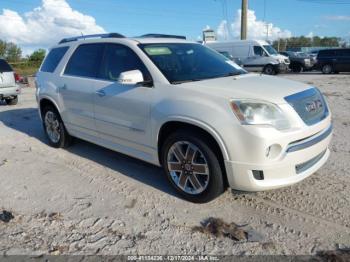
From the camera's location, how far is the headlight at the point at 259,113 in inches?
131

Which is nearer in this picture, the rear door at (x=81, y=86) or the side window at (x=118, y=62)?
the side window at (x=118, y=62)

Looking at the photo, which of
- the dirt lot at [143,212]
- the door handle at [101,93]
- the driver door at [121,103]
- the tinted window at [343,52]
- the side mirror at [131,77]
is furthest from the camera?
the tinted window at [343,52]

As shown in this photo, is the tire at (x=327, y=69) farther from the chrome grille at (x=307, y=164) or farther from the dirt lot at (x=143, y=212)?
the chrome grille at (x=307, y=164)

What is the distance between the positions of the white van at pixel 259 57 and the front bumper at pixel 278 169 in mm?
21379

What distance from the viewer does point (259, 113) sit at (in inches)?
133

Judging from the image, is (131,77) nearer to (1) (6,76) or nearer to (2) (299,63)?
(1) (6,76)

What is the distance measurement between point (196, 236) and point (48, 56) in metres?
4.57

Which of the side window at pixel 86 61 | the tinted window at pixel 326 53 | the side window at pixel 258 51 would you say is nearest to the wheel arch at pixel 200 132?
the side window at pixel 86 61

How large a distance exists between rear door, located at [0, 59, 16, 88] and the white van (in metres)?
16.5

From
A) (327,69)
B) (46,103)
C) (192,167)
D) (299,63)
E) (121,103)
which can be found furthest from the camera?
(299,63)

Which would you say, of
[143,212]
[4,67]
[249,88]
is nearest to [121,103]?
[143,212]

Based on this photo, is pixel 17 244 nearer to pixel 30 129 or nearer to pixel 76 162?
pixel 76 162

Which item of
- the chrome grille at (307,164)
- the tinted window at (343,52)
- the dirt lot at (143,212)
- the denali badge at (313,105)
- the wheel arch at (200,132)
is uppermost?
the tinted window at (343,52)

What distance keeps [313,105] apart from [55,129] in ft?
14.3
